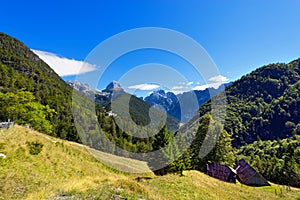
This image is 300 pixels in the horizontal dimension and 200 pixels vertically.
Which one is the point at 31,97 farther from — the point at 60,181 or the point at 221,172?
the point at 221,172

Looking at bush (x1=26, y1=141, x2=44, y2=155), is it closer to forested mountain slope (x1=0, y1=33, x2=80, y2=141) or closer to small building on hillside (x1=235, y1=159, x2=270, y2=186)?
forested mountain slope (x1=0, y1=33, x2=80, y2=141)

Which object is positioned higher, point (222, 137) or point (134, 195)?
point (222, 137)

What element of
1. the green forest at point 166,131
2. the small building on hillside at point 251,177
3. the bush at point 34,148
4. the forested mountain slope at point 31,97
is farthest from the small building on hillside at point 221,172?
the forested mountain slope at point 31,97

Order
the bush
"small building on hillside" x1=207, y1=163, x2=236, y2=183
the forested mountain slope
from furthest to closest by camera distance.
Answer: the forested mountain slope, "small building on hillside" x1=207, y1=163, x2=236, y2=183, the bush

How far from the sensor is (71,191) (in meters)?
14.2

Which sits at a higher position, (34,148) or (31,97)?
(31,97)

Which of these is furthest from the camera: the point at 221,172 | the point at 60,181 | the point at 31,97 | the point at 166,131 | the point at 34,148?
the point at 31,97

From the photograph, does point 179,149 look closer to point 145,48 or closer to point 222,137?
point 145,48

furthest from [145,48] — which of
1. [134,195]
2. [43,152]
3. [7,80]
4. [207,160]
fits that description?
[7,80]

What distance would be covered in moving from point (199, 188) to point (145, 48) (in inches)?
759

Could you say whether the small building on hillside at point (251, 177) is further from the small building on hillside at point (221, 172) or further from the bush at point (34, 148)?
the bush at point (34, 148)

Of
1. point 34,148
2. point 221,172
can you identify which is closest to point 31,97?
point 34,148

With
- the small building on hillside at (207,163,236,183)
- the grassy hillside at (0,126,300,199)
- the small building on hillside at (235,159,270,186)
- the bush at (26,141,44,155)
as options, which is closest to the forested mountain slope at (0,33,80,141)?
the grassy hillside at (0,126,300,199)

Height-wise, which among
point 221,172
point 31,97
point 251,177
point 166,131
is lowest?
point 251,177
